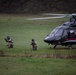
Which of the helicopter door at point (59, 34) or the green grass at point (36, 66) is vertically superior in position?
the helicopter door at point (59, 34)

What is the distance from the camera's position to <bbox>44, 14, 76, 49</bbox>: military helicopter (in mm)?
16609

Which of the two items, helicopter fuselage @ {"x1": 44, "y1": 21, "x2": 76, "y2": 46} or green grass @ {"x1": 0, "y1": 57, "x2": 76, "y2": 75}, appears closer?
green grass @ {"x1": 0, "y1": 57, "x2": 76, "y2": 75}

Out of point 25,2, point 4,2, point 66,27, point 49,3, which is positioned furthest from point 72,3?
point 66,27

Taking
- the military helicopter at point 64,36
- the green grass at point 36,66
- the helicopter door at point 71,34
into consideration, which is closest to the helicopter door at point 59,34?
the military helicopter at point 64,36

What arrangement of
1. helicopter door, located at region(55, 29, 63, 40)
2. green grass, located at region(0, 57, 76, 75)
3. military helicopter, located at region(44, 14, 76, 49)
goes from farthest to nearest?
helicopter door, located at region(55, 29, 63, 40), military helicopter, located at region(44, 14, 76, 49), green grass, located at region(0, 57, 76, 75)

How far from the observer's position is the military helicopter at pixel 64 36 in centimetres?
1661

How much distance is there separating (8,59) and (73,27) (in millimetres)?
5824

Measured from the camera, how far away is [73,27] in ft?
56.0

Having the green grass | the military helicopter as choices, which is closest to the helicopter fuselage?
the military helicopter

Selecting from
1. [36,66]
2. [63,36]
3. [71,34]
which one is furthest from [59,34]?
[36,66]

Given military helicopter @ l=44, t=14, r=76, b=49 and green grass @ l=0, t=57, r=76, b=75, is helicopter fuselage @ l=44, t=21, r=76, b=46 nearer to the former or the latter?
military helicopter @ l=44, t=14, r=76, b=49

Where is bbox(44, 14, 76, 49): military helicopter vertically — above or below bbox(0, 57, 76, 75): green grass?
above

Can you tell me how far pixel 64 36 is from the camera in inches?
663

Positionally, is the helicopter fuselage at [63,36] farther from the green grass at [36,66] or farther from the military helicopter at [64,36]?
the green grass at [36,66]
